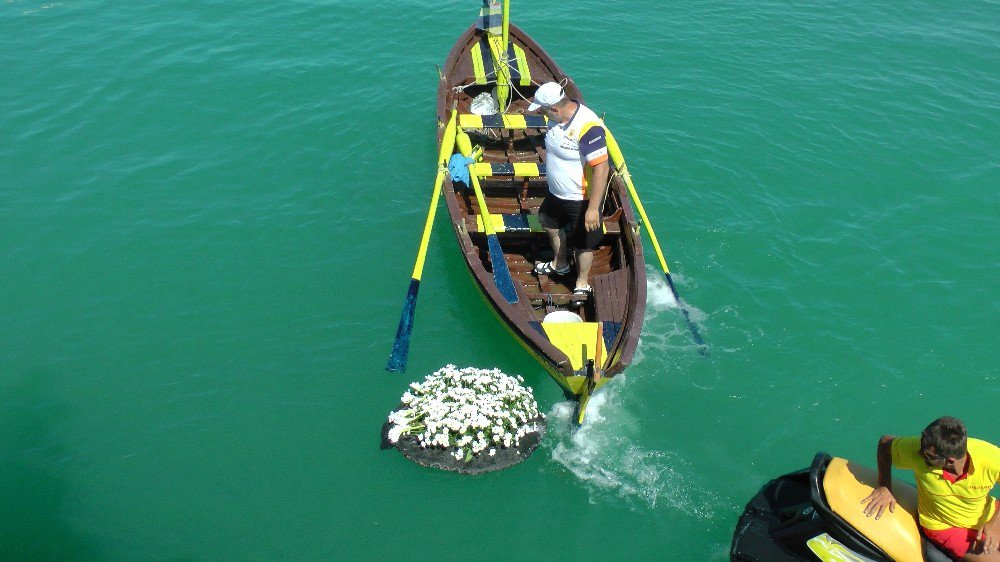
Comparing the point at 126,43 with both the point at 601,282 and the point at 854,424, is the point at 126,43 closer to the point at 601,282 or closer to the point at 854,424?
the point at 601,282

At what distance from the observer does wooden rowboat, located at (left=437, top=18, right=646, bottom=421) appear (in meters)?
9.30

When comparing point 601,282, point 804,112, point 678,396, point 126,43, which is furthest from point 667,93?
point 126,43

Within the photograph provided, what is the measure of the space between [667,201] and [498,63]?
4508mm

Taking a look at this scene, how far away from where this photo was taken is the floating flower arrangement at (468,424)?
30.3 feet

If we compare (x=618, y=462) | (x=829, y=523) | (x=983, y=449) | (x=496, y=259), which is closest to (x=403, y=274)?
(x=496, y=259)

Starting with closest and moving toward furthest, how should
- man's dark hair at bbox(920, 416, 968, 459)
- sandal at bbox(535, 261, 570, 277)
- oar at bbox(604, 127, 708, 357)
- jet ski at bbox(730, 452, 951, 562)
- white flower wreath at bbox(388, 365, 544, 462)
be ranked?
man's dark hair at bbox(920, 416, 968, 459) → jet ski at bbox(730, 452, 951, 562) → white flower wreath at bbox(388, 365, 544, 462) → oar at bbox(604, 127, 708, 357) → sandal at bbox(535, 261, 570, 277)

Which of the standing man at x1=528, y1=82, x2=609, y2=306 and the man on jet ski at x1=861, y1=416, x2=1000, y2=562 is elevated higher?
the standing man at x1=528, y1=82, x2=609, y2=306

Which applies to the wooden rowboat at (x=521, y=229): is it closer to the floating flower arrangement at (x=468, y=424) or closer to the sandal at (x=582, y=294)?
the sandal at (x=582, y=294)

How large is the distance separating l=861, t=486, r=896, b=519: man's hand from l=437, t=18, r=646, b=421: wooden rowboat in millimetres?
2983

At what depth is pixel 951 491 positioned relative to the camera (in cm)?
638

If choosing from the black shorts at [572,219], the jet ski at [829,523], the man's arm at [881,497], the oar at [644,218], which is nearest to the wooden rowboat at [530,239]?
the oar at [644,218]

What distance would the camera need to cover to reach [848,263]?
12.4m

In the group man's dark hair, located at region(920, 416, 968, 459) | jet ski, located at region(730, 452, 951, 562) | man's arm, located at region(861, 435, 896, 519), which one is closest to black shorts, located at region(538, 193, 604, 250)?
jet ski, located at region(730, 452, 951, 562)

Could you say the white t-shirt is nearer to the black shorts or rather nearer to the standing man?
the standing man
